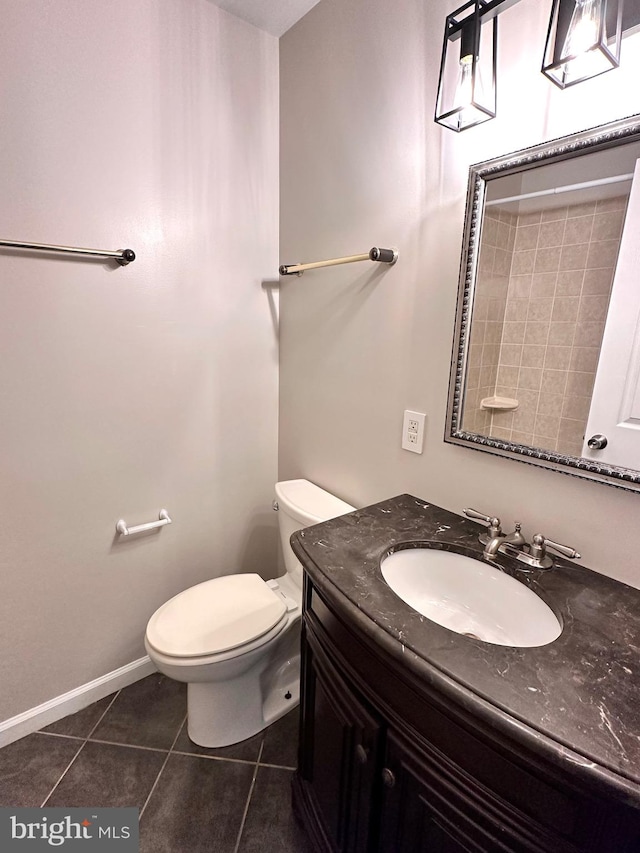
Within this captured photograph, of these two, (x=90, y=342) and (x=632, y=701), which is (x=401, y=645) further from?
(x=90, y=342)

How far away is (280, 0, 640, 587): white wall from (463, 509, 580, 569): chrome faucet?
0.04 meters

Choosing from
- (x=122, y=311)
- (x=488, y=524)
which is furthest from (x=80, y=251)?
(x=488, y=524)

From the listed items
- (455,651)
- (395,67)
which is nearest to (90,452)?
(455,651)

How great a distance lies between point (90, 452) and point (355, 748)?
1.22 metres

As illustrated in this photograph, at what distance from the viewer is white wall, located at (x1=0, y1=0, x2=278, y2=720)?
125cm

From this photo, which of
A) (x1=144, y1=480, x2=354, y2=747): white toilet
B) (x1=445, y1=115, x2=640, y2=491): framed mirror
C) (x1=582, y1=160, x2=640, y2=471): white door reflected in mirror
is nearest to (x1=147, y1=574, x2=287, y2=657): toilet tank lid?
(x1=144, y1=480, x2=354, y2=747): white toilet

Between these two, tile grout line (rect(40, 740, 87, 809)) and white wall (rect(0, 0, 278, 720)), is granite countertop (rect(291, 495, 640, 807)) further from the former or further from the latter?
tile grout line (rect(40, 740, 87, 809))

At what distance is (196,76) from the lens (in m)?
1.46

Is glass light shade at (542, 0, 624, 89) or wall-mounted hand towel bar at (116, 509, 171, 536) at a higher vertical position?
glass light shade at (542, 0, 624, 89)

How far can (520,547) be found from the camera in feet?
3.32

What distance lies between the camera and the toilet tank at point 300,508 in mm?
1489

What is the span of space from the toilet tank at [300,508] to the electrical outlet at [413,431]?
0.36 meters

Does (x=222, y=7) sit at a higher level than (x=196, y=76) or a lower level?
higher

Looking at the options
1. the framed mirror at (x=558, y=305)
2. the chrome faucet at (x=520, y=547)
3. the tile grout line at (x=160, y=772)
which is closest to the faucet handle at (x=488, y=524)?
the chrome faucet at (x=520, y=547)
